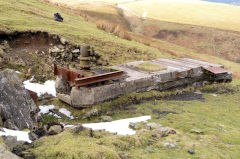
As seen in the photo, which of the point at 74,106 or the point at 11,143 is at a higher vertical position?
the point at 11,143

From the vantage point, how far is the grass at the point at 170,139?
688 cm

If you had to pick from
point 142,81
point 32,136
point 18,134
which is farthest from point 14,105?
point 142,81

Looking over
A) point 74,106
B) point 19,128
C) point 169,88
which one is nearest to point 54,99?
point 74,106

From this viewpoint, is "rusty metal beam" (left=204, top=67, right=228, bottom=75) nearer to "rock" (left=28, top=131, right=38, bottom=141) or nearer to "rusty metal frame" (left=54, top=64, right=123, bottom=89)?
"rusty metal frame" (left=54, top=64, right=123, bottom=89)

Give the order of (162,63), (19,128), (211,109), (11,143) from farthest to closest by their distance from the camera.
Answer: (162,63) < (211,109) < (19,128) < (11,143)

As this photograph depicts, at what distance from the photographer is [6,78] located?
1004cm

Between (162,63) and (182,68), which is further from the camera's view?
(162,63)

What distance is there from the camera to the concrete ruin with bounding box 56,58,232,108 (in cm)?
1349

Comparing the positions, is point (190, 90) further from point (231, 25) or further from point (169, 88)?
point (231, 25)

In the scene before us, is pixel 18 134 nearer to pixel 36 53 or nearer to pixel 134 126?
pixel 134 126

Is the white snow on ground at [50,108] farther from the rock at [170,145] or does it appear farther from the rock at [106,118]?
the rock at [170,145]

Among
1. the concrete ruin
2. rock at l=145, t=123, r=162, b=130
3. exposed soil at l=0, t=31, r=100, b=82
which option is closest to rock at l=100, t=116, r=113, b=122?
the concrete ruin

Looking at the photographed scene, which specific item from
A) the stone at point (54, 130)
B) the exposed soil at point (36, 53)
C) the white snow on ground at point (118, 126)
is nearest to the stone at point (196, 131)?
the white snow on ground at point (118, 126)

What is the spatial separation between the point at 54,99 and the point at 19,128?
19.8ft
